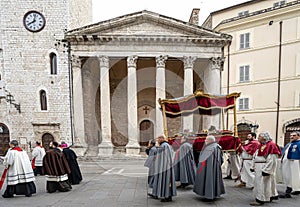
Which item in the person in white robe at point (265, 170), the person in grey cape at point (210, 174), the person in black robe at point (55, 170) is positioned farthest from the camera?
the person in black robe at point (55, 170)

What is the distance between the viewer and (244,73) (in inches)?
731

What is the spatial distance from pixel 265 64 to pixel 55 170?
19.0m

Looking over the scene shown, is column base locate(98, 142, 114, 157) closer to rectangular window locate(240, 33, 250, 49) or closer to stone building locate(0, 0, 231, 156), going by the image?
stone building locate(0, 0, 231, 156)

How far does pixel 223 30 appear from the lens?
19266mm

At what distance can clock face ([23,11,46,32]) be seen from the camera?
1408 cm

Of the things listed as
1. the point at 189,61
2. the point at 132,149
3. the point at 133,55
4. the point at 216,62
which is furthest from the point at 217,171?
the point at 216,62

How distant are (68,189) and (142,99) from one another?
45.9 feet

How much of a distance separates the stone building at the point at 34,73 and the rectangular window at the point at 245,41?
15.7m

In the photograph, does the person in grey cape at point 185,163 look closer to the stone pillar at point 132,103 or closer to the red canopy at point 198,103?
the red canopy at point 198,103

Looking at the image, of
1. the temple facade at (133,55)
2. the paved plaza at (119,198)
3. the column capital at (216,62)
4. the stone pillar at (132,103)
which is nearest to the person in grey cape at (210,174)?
the paved plaza at (119,198)

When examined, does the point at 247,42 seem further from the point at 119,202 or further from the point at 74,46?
the point at 119,202

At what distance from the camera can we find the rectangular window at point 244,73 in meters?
18.4

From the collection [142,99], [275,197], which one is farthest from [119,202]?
[142,99]

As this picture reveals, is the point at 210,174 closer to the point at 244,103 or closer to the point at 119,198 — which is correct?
the point at 119,198
